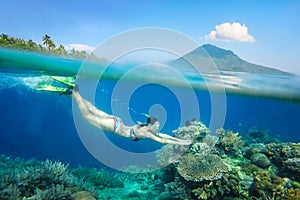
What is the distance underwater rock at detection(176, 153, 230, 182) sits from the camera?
5.69 meters

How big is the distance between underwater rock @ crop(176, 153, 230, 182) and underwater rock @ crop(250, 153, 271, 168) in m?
2.06

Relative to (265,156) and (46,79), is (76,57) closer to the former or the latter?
(46,79)

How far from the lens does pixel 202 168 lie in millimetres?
5898

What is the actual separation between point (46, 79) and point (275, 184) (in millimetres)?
27835

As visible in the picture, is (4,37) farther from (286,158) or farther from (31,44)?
(286,158)

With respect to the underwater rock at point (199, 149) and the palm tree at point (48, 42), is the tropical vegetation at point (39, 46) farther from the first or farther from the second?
the underwater rock at point (199, 149)

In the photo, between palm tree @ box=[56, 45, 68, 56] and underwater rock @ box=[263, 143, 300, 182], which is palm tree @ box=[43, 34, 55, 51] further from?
underwater rock @ box=[263, 143, 300, 182]

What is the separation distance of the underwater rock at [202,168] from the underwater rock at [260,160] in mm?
2061

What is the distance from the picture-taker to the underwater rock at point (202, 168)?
5.69 metres

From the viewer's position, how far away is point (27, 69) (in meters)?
22.9

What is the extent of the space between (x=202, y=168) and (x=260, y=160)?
279 cm

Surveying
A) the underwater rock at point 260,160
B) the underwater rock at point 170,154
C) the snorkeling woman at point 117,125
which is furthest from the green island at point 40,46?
the underwater rock at point 260,160

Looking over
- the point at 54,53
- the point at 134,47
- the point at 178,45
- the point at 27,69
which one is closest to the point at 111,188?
the point at 134,47

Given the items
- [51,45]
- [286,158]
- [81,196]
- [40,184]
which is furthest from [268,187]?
[51,45]
